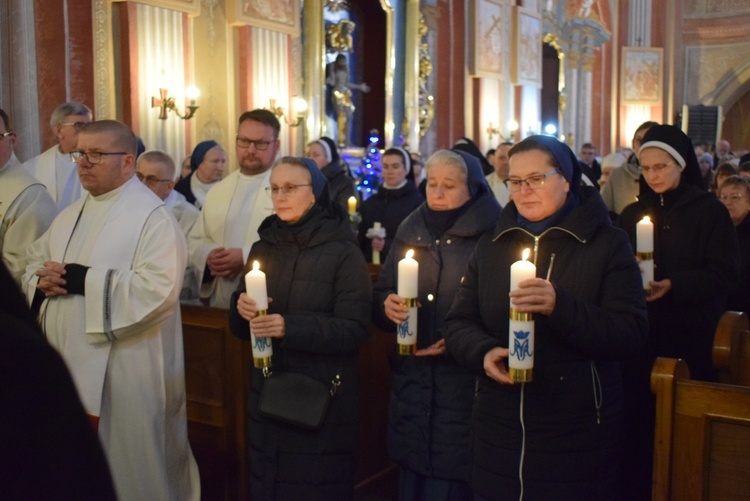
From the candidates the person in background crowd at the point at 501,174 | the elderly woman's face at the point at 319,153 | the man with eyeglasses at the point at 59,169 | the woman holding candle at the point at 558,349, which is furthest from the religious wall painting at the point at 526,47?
the woman holding candle at the point at 558,349

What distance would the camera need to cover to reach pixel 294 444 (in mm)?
3135

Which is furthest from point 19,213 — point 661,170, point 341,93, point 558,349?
point 341,93

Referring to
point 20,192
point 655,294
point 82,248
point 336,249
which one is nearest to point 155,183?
point 20,192

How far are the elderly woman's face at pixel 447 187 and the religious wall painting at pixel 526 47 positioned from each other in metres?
13.1

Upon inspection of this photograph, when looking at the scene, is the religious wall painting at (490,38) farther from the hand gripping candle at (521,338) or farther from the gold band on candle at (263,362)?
the hand gripping candle at (521,338)

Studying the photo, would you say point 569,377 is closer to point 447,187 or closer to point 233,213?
point 447,187

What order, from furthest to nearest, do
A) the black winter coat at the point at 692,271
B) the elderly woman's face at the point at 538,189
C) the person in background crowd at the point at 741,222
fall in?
the person in background crowd at the point at 741,222, the black winter coat at the point at 692,271, the elderly woman's face at the point at 538,189

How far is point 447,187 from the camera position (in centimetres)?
324

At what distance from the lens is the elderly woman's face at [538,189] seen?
258 cm

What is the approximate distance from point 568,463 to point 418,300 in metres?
0.96

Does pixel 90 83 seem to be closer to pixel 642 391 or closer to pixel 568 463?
pixel 642 391

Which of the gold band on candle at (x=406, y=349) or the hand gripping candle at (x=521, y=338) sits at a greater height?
the hand gripping candle at (x=521, y=338)

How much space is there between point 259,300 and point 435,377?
0.75m

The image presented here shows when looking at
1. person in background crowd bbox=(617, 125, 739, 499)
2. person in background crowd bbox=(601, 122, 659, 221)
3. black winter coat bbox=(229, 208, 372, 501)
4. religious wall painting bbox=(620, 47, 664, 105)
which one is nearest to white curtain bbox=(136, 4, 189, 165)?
person in background crowd bbox=(601, 122, 659, 221)
